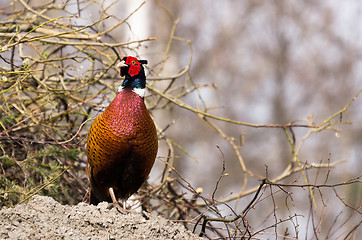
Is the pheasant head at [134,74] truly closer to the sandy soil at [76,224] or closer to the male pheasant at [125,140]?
the male pheasant at [125,140]

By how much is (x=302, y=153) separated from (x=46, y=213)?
43.5 feet

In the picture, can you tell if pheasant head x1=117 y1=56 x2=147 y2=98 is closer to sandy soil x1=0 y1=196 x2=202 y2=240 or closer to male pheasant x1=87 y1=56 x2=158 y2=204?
male pheasant x1=87 y1=56 x2=158 y2=204

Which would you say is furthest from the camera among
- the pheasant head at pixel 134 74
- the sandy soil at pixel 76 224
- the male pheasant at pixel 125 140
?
the pheasant head at pixel 134 74

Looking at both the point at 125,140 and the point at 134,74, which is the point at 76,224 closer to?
the point at 125,140

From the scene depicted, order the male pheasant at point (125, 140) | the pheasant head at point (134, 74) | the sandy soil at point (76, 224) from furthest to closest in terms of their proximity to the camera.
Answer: the pheasant head at point (134, 74)
the male pheasant at point (125, 140)
the sandy soil at point (76, 224)

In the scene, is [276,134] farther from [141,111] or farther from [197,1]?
[141,111]

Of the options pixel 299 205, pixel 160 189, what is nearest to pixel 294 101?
pixel 299 205

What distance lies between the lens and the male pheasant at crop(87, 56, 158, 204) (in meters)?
3.16

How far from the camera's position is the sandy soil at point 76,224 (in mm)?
2586

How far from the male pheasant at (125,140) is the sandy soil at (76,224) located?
43cm

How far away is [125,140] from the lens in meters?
3.15

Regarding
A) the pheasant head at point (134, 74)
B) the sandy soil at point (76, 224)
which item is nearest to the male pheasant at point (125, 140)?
the pheasant head at point (134, 74)

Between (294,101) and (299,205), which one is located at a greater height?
(294,101)

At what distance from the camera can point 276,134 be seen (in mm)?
15836
